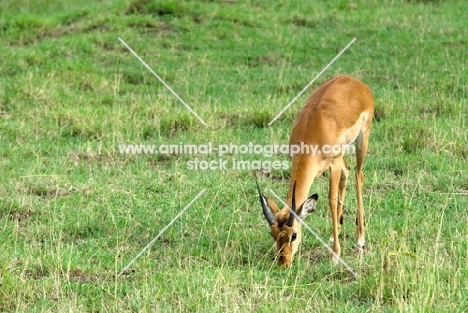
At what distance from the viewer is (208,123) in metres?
7.88

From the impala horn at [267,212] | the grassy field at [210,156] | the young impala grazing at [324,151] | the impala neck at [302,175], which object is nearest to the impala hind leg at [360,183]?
the young impala grazing at [324,151]

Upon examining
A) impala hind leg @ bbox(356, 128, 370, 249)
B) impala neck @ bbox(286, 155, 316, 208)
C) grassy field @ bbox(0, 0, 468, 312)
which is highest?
impala neck @ bbox(286, 155, 316, 208)

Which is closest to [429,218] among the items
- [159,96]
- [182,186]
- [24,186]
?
[182,186]

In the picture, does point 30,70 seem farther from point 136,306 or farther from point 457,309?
point 457,309

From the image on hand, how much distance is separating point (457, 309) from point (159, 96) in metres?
5.09

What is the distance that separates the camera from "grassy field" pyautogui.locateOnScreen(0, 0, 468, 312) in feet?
15.0

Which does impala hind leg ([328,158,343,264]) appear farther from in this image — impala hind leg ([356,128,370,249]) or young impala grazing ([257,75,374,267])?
impala hind leg ([356,128,370,249])

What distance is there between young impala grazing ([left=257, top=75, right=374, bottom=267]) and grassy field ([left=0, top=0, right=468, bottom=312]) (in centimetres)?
17

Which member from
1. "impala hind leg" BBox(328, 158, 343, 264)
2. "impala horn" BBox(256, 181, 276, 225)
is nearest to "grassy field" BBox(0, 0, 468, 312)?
"impala hind leg" BBox(328, 158, 343, 264)

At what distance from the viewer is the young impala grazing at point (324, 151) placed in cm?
498

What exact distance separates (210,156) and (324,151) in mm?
2094

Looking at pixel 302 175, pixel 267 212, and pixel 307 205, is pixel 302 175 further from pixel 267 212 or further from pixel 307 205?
pixel 267 212

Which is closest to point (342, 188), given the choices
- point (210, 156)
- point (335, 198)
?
point (335, 198)

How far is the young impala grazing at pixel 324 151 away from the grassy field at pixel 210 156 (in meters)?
0.17
